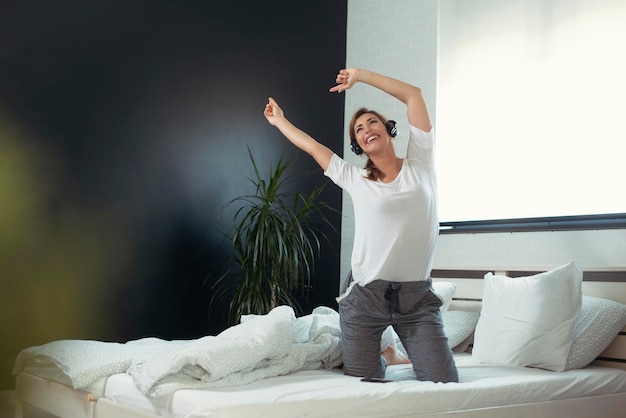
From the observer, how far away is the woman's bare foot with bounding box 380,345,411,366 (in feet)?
11.4

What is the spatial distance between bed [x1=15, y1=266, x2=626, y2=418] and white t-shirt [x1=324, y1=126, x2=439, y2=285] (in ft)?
1.29

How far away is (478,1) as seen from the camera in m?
5.19

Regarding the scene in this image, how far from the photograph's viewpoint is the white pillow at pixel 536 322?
3.53m

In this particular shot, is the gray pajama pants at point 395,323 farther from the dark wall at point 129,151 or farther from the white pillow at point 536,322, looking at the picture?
the dark wall at point 129,151

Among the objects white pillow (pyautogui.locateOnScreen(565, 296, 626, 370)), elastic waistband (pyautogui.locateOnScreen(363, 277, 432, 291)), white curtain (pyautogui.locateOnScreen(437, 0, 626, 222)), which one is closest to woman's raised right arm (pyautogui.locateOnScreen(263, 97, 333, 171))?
elastic waistband (pyautogui.locateOnScreen(363, 277, 432, 291))

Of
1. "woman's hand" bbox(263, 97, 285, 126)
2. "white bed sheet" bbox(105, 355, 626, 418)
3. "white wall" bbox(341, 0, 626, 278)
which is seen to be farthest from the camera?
"white wall" bbox(341, 0, 626, 278)

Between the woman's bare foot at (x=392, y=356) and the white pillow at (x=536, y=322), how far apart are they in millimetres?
456

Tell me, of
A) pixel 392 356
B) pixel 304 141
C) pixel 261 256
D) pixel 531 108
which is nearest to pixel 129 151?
pixel 261 256

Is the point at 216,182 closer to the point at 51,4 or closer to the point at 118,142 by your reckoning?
the point at 118,142

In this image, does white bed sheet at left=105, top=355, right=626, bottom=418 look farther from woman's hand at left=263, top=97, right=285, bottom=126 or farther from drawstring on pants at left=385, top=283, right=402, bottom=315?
woman's hand at left=263, top=97, right=285, bottom=126

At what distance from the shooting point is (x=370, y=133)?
3.17 meters

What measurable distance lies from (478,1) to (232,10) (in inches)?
66.0

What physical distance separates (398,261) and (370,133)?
536 mm

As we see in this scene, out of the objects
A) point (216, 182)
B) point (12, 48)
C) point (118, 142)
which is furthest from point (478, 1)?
point (12, 48)
